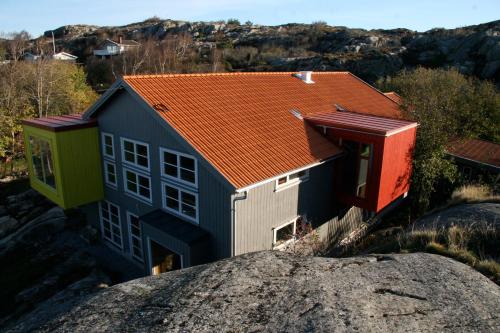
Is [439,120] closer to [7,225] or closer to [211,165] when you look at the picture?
[211,165]

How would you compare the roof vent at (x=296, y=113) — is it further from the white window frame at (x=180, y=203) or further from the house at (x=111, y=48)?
the house at (x=111, y=48)

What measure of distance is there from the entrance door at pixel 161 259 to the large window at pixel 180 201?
1.56m

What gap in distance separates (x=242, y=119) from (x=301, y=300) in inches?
376

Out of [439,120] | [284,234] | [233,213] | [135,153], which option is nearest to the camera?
[233,213]

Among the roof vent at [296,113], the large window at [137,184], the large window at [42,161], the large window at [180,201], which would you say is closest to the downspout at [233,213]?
the large window at [180,201]

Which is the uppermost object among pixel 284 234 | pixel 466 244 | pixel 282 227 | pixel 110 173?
pixel 466 244

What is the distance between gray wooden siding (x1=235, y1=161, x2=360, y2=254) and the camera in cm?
1236

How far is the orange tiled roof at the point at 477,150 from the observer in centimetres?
2009

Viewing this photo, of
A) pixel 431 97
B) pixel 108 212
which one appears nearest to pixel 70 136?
pixel 108 212

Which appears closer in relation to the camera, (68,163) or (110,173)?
(68,163)

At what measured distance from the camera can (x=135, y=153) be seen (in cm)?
1505

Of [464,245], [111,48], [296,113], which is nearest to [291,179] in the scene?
[296,113]

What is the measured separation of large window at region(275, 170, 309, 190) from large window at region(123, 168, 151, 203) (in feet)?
17.3

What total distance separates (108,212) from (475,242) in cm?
1497
